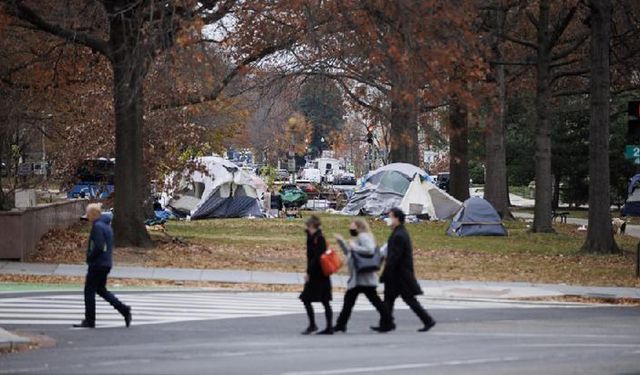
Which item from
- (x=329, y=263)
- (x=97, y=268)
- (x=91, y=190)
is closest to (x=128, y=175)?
(x=97, y=268)

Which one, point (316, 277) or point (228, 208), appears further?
point (228, 208)

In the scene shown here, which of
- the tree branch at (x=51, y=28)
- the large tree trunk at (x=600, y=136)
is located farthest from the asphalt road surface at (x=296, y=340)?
the large tree trunk at (x=600, y=136)

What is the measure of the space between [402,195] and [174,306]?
110ft

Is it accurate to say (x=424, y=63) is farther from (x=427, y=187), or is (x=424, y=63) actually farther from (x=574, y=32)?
(x=427, y=187)

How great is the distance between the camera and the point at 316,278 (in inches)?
632

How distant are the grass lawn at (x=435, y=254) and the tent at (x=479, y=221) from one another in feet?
2.25

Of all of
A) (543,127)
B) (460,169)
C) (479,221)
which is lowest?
(479,221)

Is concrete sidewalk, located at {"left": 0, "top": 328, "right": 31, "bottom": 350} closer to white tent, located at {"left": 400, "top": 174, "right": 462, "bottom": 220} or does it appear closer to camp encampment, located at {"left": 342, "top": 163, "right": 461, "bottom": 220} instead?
camp encampment, located at {"left": 342, "top": 163, "right": 461, "bottom": 220}

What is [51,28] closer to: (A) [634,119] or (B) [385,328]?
(A) [634,119]

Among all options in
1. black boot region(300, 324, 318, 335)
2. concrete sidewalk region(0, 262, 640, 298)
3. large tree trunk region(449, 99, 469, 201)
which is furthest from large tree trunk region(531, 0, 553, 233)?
black boot region(300, 324, 318, 335)

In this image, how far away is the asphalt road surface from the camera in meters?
13.2

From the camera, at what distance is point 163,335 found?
1593cm

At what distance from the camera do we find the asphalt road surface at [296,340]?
1323 centimetres

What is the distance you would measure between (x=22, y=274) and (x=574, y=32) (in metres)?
27.1
